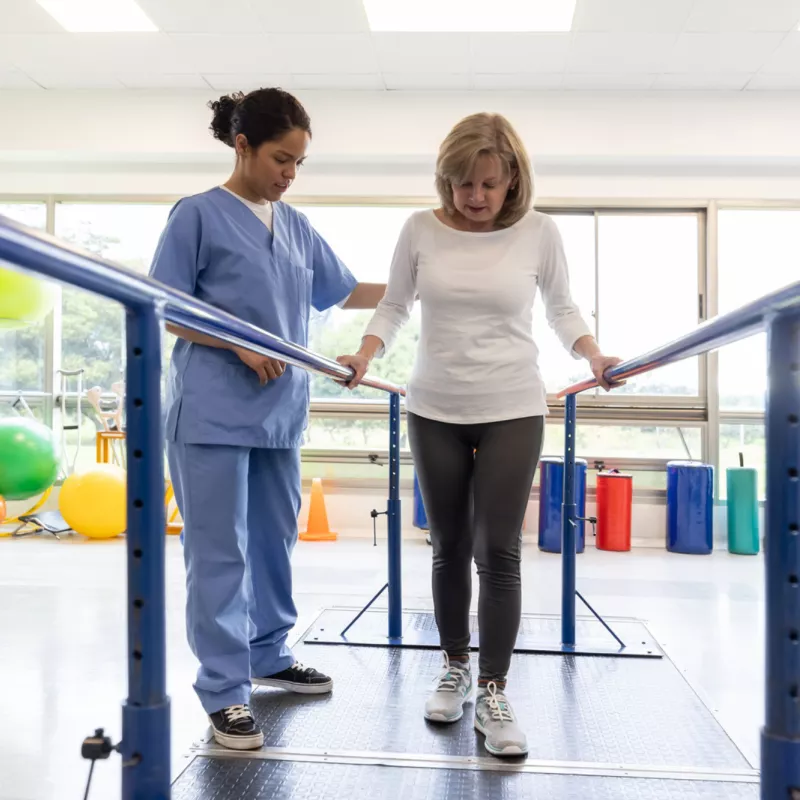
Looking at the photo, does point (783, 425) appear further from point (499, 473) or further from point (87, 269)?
point (499, 473)

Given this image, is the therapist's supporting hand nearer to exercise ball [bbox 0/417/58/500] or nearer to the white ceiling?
the white ceiling

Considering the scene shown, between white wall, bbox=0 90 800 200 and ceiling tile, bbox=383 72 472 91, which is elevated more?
ceiling tile, bbox=383 72 472 91

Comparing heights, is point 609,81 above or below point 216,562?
above

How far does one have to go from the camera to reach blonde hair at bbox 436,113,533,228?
1582 millimetres

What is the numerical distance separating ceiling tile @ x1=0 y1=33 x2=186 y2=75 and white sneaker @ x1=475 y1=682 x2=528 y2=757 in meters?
3.82

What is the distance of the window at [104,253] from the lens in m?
5.46

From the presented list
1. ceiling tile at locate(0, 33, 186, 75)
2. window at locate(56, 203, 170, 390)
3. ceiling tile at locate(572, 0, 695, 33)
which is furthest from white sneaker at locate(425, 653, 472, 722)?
window at locate(56, 203, 170, 390)

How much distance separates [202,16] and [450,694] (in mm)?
3530

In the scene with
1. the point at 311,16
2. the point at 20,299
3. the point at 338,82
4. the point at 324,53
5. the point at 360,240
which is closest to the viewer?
the point at 20,299

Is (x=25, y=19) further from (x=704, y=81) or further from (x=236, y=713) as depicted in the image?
(x=236, y=713)

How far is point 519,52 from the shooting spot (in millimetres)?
4316

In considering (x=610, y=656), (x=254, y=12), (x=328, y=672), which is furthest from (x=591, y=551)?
(x=254, y=12)

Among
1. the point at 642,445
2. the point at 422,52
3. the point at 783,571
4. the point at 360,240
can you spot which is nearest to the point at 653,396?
the point at 642,445

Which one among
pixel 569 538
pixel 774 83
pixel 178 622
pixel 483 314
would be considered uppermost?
pixel 774 83
